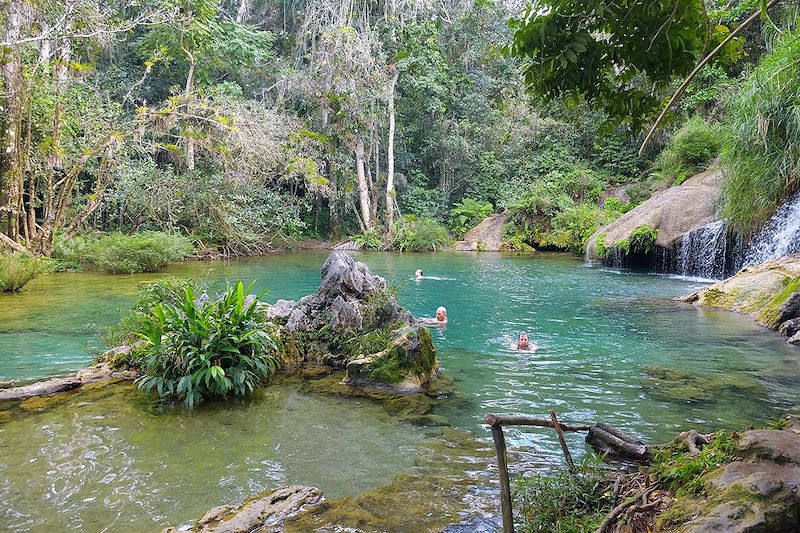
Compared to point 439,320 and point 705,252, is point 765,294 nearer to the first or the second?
point 705,252

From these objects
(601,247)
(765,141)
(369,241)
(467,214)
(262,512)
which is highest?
(765,141)

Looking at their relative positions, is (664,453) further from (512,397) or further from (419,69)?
(419,69)

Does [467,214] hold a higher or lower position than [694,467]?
higher

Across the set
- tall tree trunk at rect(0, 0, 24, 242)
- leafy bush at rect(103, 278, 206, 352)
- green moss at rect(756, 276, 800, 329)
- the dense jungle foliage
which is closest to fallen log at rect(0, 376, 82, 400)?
leafy bush at rect(103, 278, 206, 352)

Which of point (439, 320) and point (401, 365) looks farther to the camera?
point (439, 320)

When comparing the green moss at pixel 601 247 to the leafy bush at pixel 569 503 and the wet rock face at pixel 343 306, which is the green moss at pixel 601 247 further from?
the leafy bush at pixel 569 503

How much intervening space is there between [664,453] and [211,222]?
21.4 m

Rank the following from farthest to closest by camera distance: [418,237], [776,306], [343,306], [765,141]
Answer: [418,237] < [765,141] < [776,306] < [343,306]

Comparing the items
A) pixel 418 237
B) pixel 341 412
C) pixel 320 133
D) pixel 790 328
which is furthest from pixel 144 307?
pixel 320 133

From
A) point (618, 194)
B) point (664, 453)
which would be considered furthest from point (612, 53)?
point (618, 194)

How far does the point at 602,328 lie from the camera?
9.95 meters

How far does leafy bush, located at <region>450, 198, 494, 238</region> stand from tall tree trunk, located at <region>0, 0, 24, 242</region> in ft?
62.2

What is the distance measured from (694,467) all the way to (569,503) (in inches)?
28.6

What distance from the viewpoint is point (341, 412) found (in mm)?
5883
